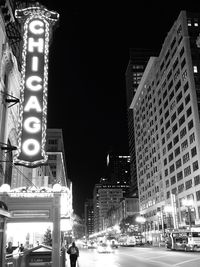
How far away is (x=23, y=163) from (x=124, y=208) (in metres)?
158

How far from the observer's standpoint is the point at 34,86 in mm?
22703

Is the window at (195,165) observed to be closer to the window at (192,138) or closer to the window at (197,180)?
the window at (197,180)

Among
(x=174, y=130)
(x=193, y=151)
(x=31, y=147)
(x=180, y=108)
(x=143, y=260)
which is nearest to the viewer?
(x=31, y=147)

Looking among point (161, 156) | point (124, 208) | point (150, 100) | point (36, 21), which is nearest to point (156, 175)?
point (161, 156)

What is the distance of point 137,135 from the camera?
149500 mm

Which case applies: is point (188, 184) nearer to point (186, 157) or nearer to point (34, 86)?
point (186, 157)

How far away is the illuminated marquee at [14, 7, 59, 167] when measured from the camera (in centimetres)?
2125

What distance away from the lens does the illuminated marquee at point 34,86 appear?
21250 millimetres

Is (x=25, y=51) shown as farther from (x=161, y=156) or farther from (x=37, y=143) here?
(x=161, y=156)

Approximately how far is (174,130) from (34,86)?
81029mm

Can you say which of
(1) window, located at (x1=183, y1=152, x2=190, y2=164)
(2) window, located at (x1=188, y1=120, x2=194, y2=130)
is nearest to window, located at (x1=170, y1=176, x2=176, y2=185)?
(1) window, located at (x1=183, y1=152, x2=190, y2=164)

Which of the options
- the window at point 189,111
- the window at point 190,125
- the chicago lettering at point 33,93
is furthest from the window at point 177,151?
the chicago lettering at point 33,93

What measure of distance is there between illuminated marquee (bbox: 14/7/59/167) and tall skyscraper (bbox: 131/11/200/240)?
55.9 metres

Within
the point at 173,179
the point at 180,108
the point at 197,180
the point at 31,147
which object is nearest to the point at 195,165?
the point at 197,180
